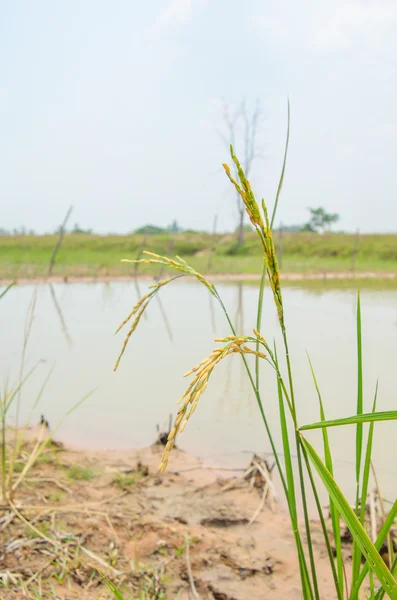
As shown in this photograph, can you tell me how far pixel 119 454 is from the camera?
296 cm

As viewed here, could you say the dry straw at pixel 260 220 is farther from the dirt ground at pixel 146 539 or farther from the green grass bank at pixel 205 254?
the green grass bank at pixel 205 254

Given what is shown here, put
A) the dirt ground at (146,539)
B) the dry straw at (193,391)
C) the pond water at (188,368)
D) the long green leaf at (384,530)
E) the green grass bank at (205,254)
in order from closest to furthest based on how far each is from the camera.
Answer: the dry straw at (193,391), the long green leaf at (384,530), the dirt ground at (146,539), the pond water at (188,368), the green grass bank at (205,254)

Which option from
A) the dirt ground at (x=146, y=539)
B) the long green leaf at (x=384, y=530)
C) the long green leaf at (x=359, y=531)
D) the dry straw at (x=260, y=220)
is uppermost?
the dry straw at (x=260, y=220)

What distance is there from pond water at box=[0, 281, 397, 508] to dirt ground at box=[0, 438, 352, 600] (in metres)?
0.43

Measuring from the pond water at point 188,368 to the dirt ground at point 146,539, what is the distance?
0.43 metres

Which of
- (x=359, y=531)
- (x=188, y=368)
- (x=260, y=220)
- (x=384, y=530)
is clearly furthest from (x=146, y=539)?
(x=188, y=368)

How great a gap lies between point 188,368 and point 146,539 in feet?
8.78

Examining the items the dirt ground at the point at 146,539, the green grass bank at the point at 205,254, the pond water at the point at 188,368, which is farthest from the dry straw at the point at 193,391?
the green grass bank at the point at 205,254

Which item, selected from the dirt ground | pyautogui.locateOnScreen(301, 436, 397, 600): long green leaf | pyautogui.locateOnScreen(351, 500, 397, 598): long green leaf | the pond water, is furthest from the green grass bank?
pyautogui.locateOnScreen(301, 436, 397, 600): long green leaf

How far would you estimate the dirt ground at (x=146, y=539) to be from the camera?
1.60m

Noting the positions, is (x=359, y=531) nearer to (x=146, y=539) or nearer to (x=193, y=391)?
(x=193, y=391)

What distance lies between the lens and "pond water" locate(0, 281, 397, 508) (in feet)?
10.3

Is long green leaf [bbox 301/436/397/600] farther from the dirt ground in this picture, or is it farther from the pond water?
the dirt ground

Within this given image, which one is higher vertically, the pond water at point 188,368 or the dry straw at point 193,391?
the dry straw at point 193,391
